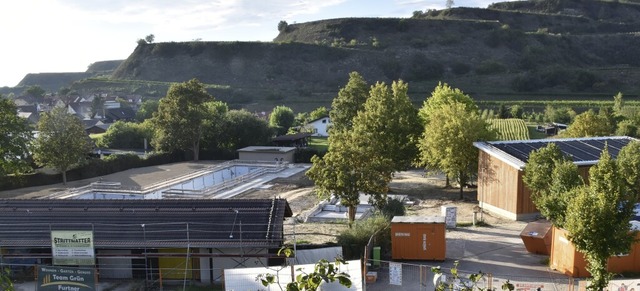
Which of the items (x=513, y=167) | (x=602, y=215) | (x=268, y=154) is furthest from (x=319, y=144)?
(x=602, y=215)

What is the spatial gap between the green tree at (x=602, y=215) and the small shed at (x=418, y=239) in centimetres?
509

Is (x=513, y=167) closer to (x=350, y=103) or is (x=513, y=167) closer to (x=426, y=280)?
(x=426, y=280)

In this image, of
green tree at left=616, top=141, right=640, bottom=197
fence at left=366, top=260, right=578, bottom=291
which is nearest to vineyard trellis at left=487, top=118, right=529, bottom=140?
green tree at left=616, top=141, right=640, bottom=197

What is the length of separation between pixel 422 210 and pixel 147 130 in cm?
3675

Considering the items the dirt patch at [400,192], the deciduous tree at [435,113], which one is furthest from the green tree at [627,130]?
the dirt patch at [400,192]

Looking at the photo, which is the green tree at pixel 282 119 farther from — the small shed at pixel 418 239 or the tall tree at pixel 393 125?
the small shed at pixel 418 239

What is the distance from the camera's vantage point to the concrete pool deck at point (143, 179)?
36.8 metres

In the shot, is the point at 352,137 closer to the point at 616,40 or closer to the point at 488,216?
the point at 488,216

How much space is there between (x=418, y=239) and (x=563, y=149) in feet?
38.2

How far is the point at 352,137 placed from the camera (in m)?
25.1

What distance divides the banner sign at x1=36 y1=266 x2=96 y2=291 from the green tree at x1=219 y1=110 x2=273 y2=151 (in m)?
37.3

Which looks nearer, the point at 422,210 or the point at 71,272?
the point at 71,272

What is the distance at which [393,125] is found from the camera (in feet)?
112

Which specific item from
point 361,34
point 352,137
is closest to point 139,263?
point 352,137
